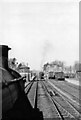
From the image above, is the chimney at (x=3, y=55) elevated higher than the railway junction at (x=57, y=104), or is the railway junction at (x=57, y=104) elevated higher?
the chimney at (x=3, y=55)

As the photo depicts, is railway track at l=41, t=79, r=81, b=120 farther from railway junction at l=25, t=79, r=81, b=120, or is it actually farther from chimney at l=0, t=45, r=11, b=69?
chimney at l=0, t=45, r=11, b=69

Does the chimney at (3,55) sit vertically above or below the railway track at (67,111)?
above

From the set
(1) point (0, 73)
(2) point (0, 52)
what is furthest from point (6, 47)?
(1) point (0, 73)

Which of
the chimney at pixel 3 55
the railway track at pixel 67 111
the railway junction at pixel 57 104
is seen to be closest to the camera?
the chimney at pixel 3 55

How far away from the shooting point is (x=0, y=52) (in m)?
11.4

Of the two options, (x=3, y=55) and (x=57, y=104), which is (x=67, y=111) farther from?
(x=3, y=55)

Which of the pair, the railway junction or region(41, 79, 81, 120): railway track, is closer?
region(41, 79, 81, 120): railway track

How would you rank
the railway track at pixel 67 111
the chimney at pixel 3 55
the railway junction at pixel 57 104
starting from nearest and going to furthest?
the chimney at pixel 3 55, the railway track at pixel 67 111, the railway junction at pixel 57 104

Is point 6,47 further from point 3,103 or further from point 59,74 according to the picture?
point 59,74

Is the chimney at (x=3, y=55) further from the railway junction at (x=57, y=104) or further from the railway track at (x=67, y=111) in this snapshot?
the railway track at (x=67, y=111)

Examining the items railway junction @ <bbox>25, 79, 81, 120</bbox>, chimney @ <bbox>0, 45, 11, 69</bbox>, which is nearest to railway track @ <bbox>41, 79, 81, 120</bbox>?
railway junction @ <bbox>25, 79, 81, 120</bbox>

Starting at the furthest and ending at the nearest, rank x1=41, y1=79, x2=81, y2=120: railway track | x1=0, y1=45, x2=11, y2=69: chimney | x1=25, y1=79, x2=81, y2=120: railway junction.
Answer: x1=25, y1=79, x2=81, y2=120: railway junction < x1=41, y1=79, x2=81, y2=120: railway track < x1=0, y1=45, x2=11, y2=69: chimney

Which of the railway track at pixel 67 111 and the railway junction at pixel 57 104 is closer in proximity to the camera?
the railway track at pixel 67 111

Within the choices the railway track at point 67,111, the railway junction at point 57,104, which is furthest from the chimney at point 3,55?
the railway track at point 67,111
